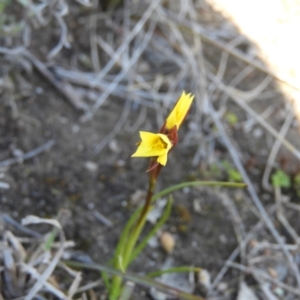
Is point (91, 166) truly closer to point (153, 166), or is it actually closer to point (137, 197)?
point (137, 197)

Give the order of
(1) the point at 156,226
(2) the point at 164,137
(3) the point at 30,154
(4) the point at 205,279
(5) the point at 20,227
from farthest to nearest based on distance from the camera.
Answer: (3) the point at 30,154, (4) the point at 205,279, (5) the point at 20,227, (1) the point at 156,226, (2) the point at 164,137

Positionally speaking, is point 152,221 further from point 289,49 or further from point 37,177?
point 289,49

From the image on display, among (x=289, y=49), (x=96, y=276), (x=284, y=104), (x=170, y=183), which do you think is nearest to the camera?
(x=96, y=276)

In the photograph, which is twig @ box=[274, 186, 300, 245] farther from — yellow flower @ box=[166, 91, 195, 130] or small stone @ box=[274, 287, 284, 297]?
yellow flower @ box=[166, 91, 195, 130]

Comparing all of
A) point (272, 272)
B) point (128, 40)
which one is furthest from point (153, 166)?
point (128, 40)

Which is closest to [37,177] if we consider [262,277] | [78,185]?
[78,185]
